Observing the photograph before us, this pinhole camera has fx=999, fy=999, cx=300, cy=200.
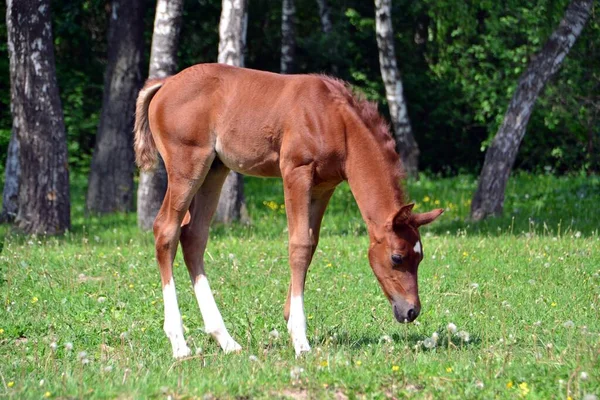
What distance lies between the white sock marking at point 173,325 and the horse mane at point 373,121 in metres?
1.79

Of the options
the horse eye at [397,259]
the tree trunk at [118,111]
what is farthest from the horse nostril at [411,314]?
the tree trunk at [118,111]

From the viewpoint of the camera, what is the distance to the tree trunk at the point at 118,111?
17188 millimetres

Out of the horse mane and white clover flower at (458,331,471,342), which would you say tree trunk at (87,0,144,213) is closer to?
the horse mane

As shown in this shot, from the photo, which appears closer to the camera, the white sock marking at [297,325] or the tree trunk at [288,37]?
the white sock marking at [297,325]

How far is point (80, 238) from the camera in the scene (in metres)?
12.9

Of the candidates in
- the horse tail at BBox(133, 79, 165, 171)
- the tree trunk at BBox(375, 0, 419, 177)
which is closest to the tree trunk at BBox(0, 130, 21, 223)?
the tree trunk at BBox(375, 0, 419, 177)

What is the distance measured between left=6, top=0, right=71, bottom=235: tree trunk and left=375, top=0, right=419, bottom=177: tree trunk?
908 centimetres

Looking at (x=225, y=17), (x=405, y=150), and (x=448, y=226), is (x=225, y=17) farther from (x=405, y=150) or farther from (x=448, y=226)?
(x=405, y=150)

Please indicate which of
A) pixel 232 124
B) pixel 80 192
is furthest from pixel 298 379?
pixel 80 192

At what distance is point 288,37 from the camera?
76.0ft

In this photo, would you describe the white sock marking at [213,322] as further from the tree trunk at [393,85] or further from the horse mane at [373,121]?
the tree trunk at [393,85]

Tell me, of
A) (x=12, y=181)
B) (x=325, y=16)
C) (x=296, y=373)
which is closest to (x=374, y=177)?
(x=296, y=373)

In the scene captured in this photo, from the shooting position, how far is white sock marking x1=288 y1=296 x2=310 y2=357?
665 cm

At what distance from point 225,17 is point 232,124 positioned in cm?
666
